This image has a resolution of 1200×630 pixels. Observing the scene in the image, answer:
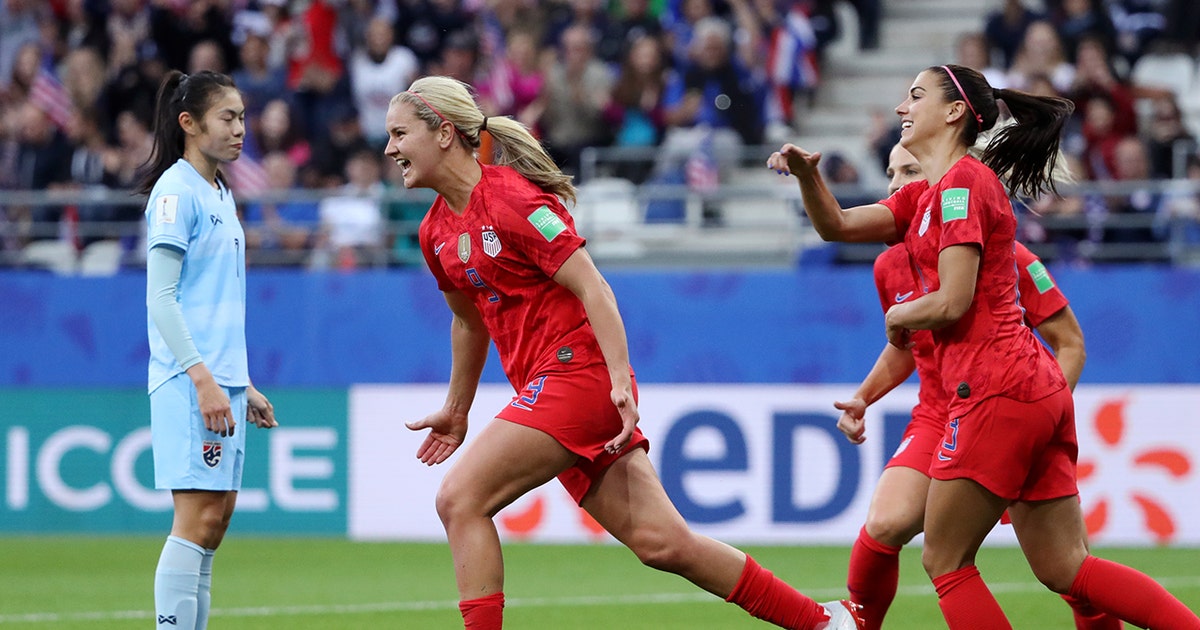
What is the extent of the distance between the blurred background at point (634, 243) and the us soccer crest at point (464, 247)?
17.3 feet

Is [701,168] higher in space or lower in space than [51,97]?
lower

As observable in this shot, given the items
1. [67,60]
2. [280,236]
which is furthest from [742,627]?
[67,60]

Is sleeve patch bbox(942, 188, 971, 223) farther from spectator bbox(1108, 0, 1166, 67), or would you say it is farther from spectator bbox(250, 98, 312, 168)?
spectator bbox(250, 98, 312, 168)

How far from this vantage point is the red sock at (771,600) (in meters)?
5.44

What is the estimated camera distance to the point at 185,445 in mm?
5559

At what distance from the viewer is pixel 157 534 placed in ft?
39.7

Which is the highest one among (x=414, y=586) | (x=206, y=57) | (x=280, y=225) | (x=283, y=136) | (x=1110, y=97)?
(x=206, y=57)

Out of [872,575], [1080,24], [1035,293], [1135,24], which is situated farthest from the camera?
[1135,24]

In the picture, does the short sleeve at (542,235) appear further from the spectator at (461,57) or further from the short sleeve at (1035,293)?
the spectator at (461,57)

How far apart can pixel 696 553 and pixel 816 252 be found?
7.28 metres

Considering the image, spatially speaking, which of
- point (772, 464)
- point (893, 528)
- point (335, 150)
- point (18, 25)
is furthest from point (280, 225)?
point (893, 528)

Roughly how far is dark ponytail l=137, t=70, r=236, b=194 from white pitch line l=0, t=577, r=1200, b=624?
2940 mm

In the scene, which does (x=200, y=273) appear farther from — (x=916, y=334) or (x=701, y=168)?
(x=701, y=168)

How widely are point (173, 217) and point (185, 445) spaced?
783mm
